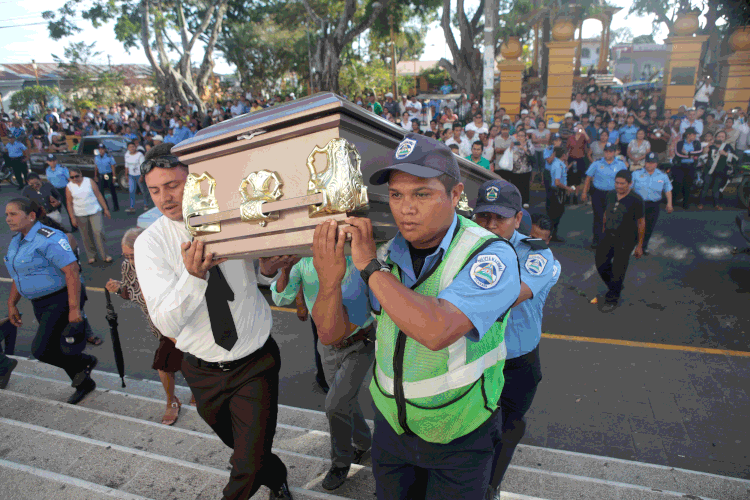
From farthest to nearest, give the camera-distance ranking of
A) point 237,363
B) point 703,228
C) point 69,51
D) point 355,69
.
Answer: point 69,51 < point 355,69 < point 703,228 < point 237,363

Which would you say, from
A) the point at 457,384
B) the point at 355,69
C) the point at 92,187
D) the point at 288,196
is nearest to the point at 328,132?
the point at 288,196

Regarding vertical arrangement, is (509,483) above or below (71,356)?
below

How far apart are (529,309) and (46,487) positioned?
2772 millimetres

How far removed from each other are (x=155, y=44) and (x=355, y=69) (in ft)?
36.1

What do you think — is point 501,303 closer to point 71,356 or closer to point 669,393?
point 669,393

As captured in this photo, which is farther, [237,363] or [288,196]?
[237,363]

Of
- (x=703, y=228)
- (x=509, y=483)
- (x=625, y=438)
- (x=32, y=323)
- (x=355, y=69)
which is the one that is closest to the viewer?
(x=509, y=483)

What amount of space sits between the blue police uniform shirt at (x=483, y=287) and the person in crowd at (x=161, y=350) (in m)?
2.30

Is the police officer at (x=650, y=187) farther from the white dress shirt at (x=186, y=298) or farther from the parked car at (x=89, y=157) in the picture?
the parked car at (x=89, y=157)

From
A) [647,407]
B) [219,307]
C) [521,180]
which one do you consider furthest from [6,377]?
[521,180]

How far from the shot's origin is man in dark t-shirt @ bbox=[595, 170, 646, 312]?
5.36 meters

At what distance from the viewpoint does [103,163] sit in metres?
11.4

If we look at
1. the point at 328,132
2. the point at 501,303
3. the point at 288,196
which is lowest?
the point at 501,303

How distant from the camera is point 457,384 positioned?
1.63m
